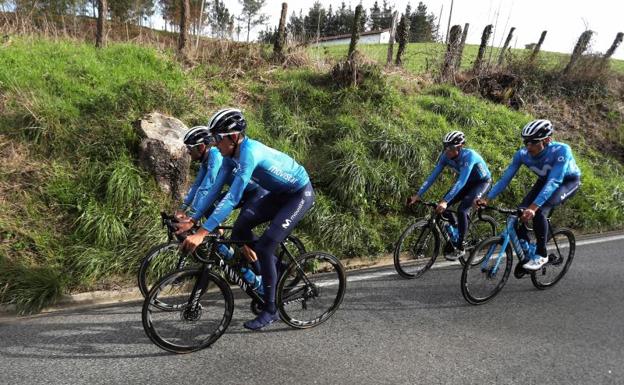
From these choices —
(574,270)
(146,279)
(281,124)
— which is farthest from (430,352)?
(281,124)

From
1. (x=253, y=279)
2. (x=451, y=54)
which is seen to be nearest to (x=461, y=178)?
(x=253, y=279)

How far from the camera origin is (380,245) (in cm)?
610

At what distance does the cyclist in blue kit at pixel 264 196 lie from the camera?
10.5 feet

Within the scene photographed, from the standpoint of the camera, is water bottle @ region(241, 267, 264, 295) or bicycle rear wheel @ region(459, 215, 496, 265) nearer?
water bottle @ region(241, 267, 264, 295)

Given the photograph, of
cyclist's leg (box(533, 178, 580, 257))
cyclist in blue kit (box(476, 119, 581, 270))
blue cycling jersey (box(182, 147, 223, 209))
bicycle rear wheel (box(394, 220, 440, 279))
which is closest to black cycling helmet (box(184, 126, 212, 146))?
blue cycling jersey (box(182, 147, 223, 209))

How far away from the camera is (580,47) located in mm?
13727

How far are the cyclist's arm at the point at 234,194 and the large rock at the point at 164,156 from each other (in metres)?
2.76

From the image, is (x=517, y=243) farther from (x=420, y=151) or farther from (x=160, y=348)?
(x=160, y=348)

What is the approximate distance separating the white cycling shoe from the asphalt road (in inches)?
15.4

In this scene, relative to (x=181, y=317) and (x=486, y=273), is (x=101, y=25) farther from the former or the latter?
(x=486, y=273)

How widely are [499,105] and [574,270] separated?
710 cm

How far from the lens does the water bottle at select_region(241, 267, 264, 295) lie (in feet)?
12.1

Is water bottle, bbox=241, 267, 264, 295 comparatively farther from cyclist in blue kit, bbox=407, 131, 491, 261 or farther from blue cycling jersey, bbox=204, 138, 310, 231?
cyclist in blue kit, bbox=407, 131, 491, 261

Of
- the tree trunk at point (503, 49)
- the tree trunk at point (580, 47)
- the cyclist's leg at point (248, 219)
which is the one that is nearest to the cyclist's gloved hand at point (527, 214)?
the cyclist's leg at point (248, 219)
